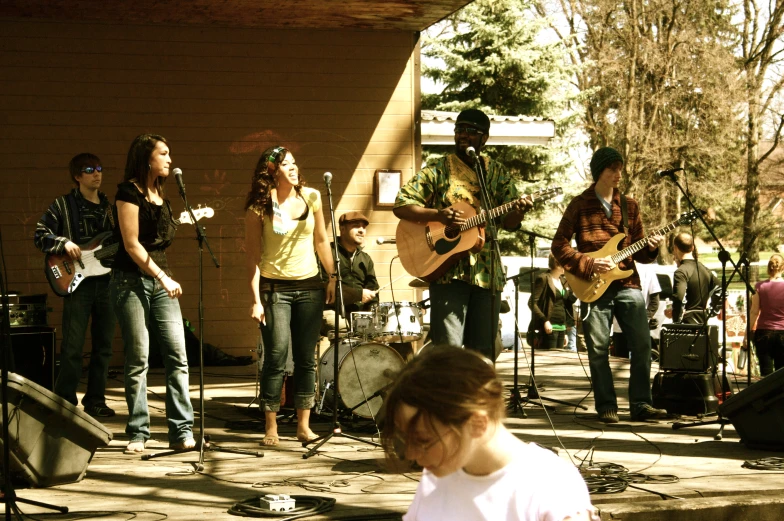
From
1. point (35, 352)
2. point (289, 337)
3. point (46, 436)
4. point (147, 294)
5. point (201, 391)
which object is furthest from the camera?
point (35, 352)

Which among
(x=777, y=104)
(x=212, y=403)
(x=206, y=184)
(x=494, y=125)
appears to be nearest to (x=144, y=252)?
(x=212, y=403)

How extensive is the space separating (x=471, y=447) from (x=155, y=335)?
5253mm

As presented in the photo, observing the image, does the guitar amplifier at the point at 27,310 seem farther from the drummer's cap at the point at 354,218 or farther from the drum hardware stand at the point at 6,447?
the drum hardware stand at the point at 6,447

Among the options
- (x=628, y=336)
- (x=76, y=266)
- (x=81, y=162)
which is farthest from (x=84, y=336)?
(x=628, y=336)

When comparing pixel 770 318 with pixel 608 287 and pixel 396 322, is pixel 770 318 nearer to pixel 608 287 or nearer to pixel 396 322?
pixel 608 287

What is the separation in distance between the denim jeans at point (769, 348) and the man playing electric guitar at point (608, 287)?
133 inches

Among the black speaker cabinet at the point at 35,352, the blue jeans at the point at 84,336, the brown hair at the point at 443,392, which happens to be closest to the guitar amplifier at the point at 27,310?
the black speaker cabinet at the point at 35,352

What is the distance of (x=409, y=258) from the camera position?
7438mm

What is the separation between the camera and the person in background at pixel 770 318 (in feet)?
37.1

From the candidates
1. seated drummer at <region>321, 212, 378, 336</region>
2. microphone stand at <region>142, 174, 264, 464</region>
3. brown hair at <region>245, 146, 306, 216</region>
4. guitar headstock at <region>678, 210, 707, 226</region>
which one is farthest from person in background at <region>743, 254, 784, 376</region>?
microphone stand at <region>142, 174, 264, 464</region>

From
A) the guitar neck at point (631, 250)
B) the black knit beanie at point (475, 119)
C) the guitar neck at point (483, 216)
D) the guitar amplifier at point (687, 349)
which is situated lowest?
the guitar amplifier at point (687, 349)

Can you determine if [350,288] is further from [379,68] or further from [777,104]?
[777,104]

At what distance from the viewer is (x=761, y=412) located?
7016 millimetres

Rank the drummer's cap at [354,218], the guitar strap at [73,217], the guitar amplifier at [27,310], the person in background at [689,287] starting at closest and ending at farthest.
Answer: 1. the guitar strap at [73,217]
2. the guitar amplifier at [27,310]
3. the drummer's cap at [354,218]
4. the person in background at [689,287]
